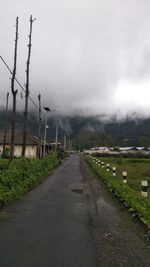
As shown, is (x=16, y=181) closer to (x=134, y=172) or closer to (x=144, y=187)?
(x=144, y=187)

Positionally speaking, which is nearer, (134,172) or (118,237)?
(118,237)

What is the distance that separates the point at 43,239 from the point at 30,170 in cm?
1656

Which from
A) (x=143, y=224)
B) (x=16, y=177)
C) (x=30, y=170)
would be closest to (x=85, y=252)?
(x=143, y=224)

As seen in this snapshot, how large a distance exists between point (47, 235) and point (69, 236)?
1.64 ft

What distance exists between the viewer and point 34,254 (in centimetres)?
802

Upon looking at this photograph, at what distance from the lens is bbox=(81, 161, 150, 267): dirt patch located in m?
8.00

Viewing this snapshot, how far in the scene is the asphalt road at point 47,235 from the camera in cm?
766

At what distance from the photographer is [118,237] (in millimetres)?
10180

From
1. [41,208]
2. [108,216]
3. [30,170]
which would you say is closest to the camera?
[108,216]

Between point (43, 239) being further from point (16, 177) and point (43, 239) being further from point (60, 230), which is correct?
point (16, 177)

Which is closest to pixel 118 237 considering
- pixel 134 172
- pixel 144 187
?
pixel 144 187

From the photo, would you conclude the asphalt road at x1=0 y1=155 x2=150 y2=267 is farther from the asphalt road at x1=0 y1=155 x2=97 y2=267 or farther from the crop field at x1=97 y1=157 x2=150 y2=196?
the crop field at x1=97 y1=157 x2=150 y2=196

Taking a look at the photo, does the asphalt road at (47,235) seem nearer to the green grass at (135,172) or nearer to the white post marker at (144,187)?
the white post marker at (144,187)

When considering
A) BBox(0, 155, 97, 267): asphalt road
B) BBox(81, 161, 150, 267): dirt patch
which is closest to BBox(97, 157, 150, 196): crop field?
BBox(81, 161, 150, 267): dirt patch
